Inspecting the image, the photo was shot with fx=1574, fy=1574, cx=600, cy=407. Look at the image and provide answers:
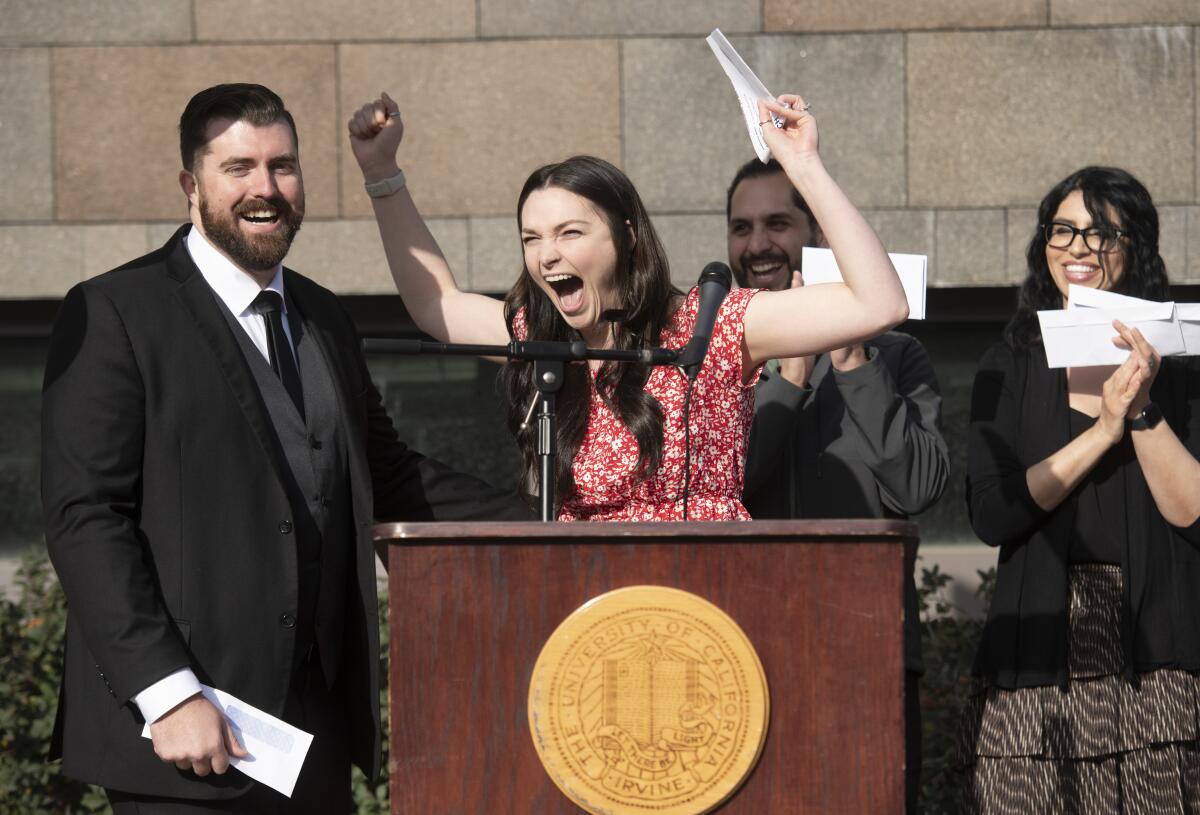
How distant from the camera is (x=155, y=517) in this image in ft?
10.5

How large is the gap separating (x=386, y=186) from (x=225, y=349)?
2.83 feet

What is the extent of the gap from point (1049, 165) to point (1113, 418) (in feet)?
8.28

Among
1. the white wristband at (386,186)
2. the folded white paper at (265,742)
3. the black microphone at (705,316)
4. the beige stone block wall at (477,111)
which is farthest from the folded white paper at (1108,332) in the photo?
the beige stone block wall at (477,111)

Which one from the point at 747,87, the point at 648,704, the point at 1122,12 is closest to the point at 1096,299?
the point at 747,87

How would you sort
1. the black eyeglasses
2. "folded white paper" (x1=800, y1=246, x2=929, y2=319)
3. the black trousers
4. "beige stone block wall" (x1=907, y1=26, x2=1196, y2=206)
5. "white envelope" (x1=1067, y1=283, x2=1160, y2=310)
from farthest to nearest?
1. "beige stone block wall" (x1=907, y1=26, x2=1196, y2=206)
2. the black eyeglasses
3. "white envelope" (x1=1067, y1=283, x2=1160, y2=310)
4. "folded white paper" (x1=800, y1=246, x2=929, y2=319)
5. the black trousers

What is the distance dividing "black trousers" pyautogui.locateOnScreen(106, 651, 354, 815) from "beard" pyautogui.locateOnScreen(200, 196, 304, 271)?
0.87 meters

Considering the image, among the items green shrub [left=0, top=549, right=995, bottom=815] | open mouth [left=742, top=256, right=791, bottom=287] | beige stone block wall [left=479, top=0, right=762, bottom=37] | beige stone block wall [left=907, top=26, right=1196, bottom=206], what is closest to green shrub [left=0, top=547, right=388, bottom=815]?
green shrub [left=0, top=549, right=995, bottom=815]

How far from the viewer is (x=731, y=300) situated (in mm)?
3541

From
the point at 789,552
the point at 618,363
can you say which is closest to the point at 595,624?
the point at 789,552

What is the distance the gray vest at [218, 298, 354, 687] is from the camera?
3357 mm

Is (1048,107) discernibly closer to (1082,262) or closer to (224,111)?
(1082,262)

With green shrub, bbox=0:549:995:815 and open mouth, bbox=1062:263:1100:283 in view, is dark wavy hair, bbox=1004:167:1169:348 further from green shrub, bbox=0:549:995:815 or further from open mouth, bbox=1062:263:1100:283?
green shrub, bbox=0:549:995:815

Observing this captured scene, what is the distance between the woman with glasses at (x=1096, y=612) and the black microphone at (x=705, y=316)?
4.39ft

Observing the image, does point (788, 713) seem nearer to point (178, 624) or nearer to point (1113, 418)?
point (178, 624)
